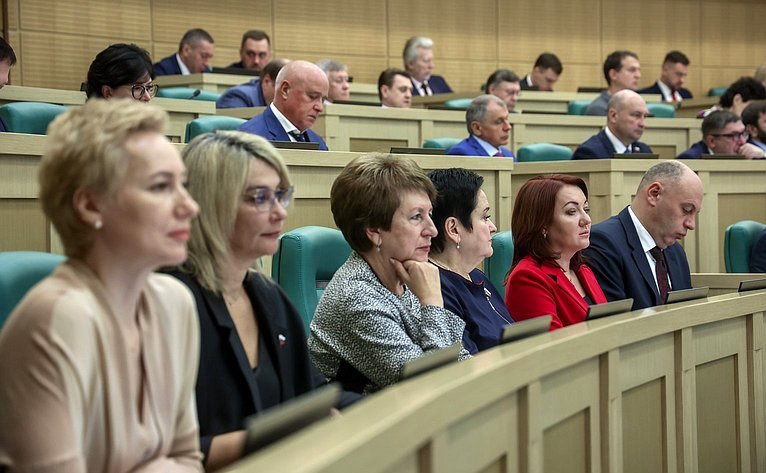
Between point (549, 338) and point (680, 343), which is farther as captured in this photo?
point (680, 343)

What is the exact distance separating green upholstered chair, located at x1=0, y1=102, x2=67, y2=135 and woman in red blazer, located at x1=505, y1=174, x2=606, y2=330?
199cm

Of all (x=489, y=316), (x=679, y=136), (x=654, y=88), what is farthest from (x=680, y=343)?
(x=654, y=88)

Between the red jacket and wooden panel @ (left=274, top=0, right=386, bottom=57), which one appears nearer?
the red jacket

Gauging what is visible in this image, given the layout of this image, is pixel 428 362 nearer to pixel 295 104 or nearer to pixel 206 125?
pixel 206 125

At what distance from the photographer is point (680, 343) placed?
7.97 ft

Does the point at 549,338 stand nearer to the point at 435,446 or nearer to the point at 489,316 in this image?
the point at 435,446

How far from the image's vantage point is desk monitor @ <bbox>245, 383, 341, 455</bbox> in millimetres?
1214

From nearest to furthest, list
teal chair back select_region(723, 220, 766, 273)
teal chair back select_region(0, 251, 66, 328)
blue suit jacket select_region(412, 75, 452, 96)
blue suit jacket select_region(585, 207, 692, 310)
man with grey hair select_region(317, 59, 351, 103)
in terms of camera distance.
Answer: teal chair back select_region(0, 251, 66, 328) < blue suit jacket select_region(585, 207, 692, 310) < teal chair back select_region(723, 220, 766, 273) < man with grey hair select_region(317, 59, 351, 103) < blue suit jacket select_region(412, 75, 452, 96)

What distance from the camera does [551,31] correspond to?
9.83m

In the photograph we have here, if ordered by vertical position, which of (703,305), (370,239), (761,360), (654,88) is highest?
(654,88)

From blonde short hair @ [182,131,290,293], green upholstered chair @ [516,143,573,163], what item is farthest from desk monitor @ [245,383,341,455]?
green upholstered chair @ [516,143,573,163]

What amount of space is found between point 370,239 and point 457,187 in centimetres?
54

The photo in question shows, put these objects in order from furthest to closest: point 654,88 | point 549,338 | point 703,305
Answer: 1. point 654,88
2. point 703,305
3. point 549,338

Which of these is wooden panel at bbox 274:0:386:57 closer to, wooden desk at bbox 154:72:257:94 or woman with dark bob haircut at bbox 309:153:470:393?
wooden desk at bbox 154:72:257:94
